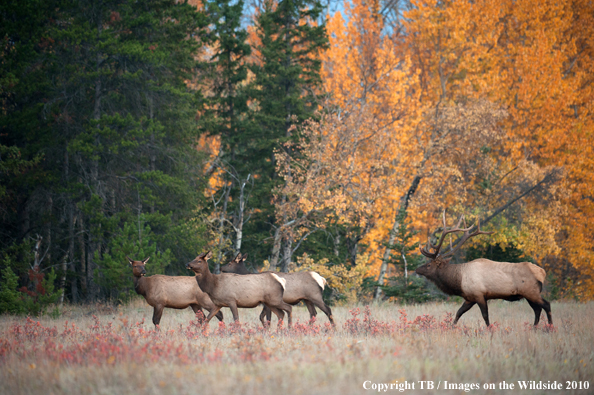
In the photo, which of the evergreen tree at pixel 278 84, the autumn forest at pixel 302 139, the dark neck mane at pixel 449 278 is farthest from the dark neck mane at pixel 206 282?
the evergreen tree at pixel 278 84

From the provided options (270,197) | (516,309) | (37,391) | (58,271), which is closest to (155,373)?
(37,391)

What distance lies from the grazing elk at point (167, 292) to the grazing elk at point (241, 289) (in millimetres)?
628

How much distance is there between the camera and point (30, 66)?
1622 cm

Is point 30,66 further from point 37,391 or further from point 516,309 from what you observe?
point 516,309

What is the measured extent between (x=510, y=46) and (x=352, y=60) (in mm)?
6727

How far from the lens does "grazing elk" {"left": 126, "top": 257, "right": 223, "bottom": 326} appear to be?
9.93m

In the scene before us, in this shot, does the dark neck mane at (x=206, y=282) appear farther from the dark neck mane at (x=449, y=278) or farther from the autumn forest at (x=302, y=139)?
the autumn forest at (x=302, y=139)

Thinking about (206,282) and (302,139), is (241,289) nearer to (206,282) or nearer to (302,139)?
(206,282)

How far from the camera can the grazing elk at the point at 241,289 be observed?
9320 millimetres

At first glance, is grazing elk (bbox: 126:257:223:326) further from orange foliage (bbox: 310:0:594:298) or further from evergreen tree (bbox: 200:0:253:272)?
evergreen tree (bbox: 200:0:253:272)

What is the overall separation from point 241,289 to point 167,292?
169 cm

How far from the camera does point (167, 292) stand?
32.7 ft

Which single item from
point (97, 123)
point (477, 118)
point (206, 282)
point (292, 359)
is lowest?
point (292, 359)

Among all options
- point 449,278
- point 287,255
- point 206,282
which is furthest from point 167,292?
point 287,255
